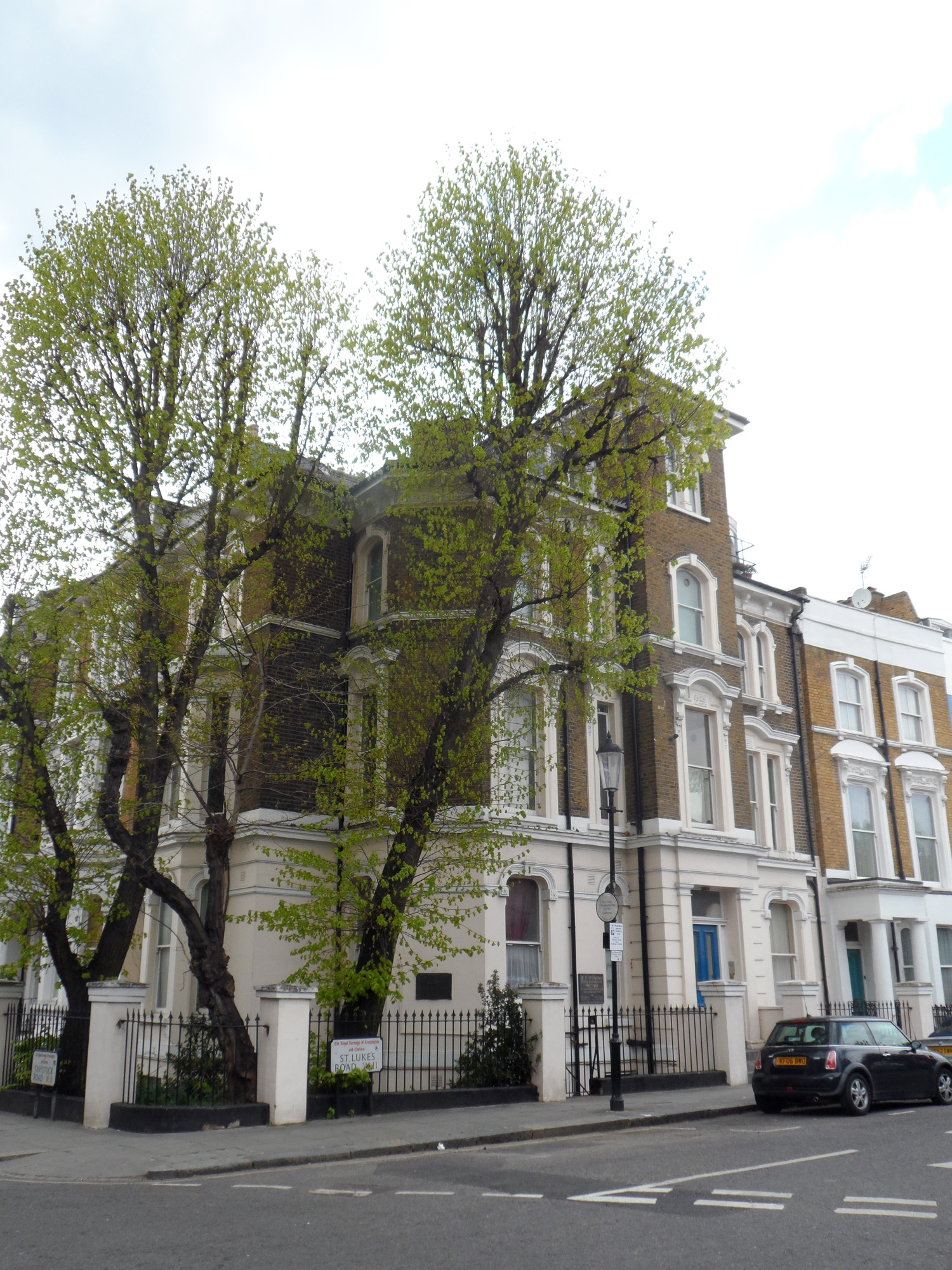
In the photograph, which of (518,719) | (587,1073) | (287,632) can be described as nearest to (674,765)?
(518,719)

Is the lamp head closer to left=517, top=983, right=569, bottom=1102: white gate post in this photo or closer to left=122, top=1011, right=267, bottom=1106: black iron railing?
left=517, top=983, right=569, bottom=1102: white gate post

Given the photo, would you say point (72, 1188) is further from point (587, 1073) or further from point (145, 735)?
point (587, 1073)

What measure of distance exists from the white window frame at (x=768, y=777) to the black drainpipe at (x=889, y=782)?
3.66 m

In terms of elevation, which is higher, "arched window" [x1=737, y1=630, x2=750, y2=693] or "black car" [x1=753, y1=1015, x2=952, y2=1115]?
"arched window" [x1=737, y1=630, x2=750, y2=693]

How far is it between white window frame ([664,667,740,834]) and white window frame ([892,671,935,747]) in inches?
337

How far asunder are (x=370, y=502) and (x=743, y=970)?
41.5 feet

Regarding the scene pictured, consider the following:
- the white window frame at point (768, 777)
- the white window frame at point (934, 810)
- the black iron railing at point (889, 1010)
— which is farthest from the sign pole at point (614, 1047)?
the white window frame at point (934, 810)

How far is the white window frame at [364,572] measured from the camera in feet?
73.1

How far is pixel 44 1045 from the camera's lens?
17.3m

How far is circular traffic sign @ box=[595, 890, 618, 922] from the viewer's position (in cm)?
1630

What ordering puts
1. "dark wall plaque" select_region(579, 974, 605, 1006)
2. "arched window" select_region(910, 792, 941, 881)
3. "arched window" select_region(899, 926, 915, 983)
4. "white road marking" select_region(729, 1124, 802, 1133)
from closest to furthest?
"white road marking" select_region(729, 1124, 802, 1133), "dark wall plaque" select_region(579, 974, 605, 1006), "arched window" select_region(899, 926, 915, 983), "arched window" select_region(910, 792, 941, 881)

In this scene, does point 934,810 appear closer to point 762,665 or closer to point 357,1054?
point 762,665

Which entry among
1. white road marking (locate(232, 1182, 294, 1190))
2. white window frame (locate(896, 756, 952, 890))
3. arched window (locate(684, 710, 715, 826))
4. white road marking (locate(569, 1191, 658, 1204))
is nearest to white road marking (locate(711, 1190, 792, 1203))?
white road marking (locate(569, 1191, 658, 1204))

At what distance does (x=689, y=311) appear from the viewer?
17125 mm
